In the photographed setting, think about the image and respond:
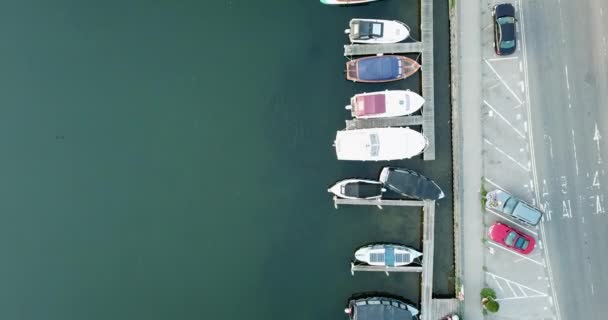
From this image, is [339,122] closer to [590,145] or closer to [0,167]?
[590,145]

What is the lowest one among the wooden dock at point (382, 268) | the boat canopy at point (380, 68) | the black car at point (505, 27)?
the wooden dock at point (382, 268)

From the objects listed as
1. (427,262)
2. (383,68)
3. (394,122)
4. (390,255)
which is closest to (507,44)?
(383,68)

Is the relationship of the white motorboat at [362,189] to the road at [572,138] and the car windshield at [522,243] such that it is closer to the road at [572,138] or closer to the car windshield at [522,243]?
the car windshield at [522,243]

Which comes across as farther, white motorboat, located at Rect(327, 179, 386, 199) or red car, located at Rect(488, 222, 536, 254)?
white motorboat, located at Rect(327, 179, 386, 199)

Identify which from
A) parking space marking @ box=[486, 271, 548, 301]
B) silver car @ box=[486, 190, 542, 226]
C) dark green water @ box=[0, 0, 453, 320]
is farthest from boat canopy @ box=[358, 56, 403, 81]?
parking space marking @ box=[486, 271, 548, 301]

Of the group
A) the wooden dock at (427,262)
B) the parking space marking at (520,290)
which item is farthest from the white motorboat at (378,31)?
the parking space marking at (520,290)

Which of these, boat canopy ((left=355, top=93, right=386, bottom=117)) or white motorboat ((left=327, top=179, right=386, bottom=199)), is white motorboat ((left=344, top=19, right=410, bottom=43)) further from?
white motorboat ((left=327, top=179, right=386, bottom=199))

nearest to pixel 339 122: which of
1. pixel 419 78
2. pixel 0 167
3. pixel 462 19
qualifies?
pixel 419 78
